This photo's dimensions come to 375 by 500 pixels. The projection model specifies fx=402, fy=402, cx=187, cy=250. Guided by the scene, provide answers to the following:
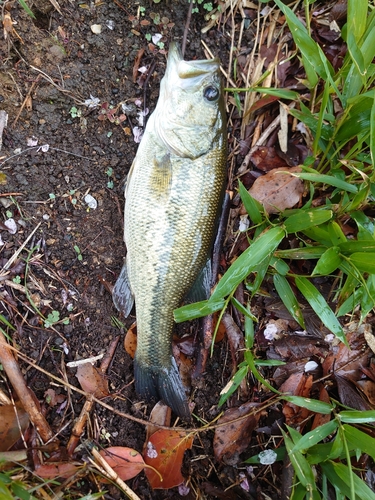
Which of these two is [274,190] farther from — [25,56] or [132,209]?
[25,56]

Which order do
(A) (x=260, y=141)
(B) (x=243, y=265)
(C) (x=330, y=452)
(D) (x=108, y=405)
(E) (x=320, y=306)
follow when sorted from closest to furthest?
(B) (x=243, y=265) < (C) (x=330, y=452) < (E) (x=320, y=306) < (D) (x=108, y=405) < (A) (x=260, y=141)

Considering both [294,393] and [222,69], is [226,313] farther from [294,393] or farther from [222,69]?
[222,69]

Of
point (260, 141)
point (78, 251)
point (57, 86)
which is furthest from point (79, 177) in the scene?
point (260, 141)

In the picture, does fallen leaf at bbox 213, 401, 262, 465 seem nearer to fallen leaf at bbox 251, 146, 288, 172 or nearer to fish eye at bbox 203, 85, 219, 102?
fallen leaf at bbox 251, 146, 288, 172

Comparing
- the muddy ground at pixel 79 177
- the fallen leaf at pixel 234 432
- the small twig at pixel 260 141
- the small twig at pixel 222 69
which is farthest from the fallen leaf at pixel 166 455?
the small twig at pixel 222 69

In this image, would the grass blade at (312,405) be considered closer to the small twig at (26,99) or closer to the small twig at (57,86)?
the small twig at (57,86)

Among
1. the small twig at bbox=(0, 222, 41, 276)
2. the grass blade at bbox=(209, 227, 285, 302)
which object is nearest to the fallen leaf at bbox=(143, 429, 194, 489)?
the grass blade at bbox=(209, 227, 285, 302)

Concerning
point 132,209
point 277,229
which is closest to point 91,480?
point 132,209
